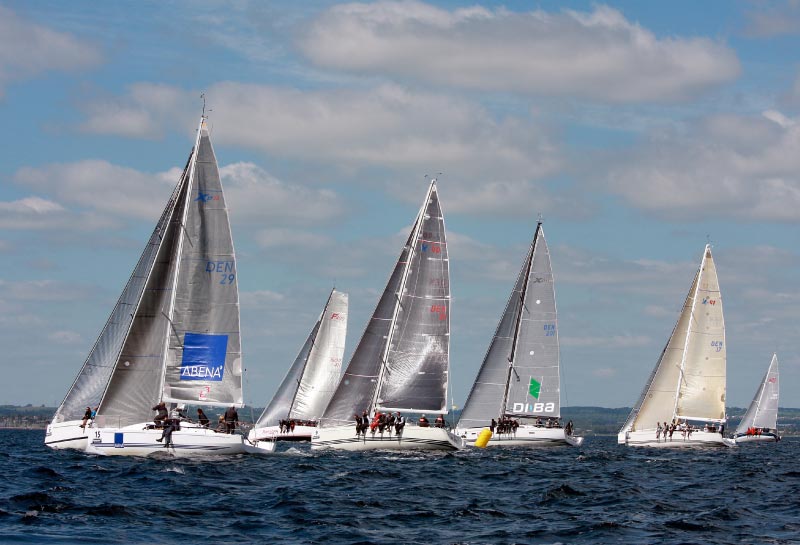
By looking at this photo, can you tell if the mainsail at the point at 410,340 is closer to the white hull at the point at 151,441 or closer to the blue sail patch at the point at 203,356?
the blue sail patch at the point at 203,356

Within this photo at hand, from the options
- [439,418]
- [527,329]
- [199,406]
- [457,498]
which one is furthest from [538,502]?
[527,329]

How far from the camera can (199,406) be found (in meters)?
46.9

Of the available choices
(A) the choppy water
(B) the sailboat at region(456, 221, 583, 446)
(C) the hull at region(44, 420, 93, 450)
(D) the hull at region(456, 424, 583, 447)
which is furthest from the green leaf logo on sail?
(C) the hull at region(44, 420, 93, 450)

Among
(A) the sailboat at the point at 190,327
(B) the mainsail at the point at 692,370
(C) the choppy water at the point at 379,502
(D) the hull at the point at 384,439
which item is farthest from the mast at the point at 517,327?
(A) the sailboat at the point at 190,327

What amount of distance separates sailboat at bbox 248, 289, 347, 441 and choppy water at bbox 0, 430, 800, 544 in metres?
17.4

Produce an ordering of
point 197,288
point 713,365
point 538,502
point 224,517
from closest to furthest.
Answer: point 224,517 < point 538,502 < point 197,288 < point 713,365

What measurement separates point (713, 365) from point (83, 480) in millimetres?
51185

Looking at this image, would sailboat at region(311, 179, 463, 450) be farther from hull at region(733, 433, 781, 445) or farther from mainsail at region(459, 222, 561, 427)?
hull at region(733, 433, 781, 445)

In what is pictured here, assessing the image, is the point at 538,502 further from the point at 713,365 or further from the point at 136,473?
the point at 713,365

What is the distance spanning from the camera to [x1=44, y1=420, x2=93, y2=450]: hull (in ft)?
169

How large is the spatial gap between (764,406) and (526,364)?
55.9 meters

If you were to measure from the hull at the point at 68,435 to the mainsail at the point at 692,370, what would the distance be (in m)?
39.1

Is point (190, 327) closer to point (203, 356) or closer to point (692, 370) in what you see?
point (203, 356)

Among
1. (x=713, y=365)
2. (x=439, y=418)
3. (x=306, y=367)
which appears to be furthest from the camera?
(x=713, y=365)
